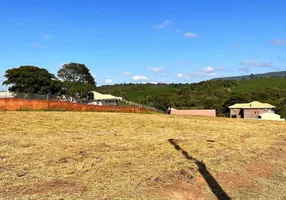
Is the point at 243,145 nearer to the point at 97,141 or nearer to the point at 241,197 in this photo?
the point at 97,141

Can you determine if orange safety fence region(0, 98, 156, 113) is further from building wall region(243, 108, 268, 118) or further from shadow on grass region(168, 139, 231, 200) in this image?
building wall region(243, 108, 268, 118)

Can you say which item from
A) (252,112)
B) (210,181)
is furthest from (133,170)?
(252,112)

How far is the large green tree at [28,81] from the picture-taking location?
6342 centimetres

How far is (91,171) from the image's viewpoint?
7070 mm

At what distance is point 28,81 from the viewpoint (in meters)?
63.2

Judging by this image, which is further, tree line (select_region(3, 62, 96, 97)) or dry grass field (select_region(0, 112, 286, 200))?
tree line (select_region(3, 62, 96, 97))

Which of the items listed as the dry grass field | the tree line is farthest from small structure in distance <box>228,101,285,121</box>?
the dry grass field

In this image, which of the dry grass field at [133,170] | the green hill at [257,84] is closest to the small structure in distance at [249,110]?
the green hill at [257,84]

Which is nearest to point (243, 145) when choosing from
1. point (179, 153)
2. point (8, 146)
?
point (179, 153)

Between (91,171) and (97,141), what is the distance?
4314 millimetres

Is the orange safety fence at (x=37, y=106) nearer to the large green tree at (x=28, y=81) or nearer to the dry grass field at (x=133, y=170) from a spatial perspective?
the dry grass field at (x=133, y=170)

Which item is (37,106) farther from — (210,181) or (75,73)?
(75,73)

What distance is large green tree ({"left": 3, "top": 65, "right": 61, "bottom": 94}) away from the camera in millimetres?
63419

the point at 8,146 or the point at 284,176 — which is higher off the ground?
the point at 8,146
